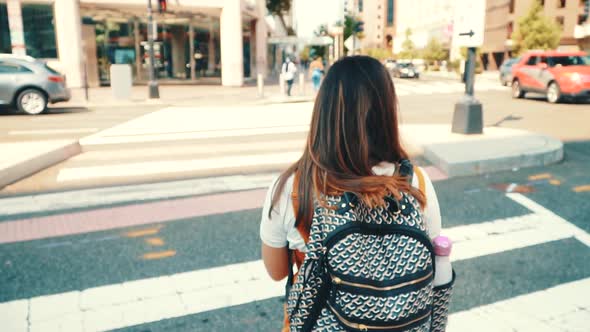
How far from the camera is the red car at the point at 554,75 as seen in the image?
16062 mm

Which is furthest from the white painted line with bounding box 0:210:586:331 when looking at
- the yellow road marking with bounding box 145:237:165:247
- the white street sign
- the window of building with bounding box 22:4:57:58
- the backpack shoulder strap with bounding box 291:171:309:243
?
the window of building with bounding box 22:4:57:58

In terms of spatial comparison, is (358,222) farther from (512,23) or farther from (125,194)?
(512,23)

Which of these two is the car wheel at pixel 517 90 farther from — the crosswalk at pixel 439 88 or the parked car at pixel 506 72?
the parked car at pixel 506 72

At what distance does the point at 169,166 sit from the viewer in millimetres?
7812

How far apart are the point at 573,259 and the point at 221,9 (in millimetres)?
25462

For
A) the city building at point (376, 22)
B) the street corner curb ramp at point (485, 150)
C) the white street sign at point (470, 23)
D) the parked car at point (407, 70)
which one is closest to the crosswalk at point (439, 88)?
the parked car at point (407, 70)

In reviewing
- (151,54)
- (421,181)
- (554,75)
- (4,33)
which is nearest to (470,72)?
(421,181)

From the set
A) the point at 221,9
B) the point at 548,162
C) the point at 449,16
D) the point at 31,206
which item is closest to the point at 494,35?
the point at 449,16

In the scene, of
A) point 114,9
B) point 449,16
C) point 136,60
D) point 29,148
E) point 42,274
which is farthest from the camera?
point 449,16

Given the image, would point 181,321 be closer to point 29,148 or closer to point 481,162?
point 481,162

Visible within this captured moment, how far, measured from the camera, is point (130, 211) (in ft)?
18.1

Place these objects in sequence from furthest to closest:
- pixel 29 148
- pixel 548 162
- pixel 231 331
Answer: pixel 29 148
pixel 548 162
pixel 231 331

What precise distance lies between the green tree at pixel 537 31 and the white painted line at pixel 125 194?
48.0 meters

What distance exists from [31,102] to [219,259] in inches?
496
